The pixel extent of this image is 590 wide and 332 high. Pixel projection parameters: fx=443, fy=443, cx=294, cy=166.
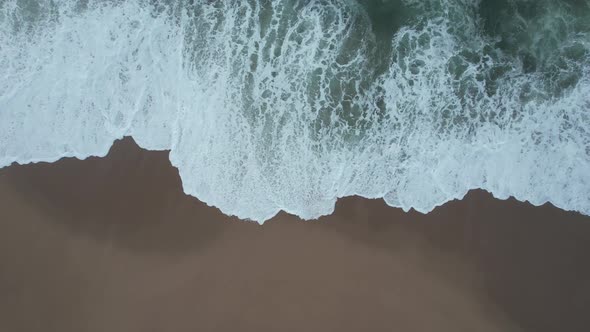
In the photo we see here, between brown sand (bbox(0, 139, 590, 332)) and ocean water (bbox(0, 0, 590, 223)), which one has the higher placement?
ocean water (bbox(0, 0, 590, 223))

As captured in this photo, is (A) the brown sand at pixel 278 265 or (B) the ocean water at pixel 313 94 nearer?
(A) the brown sand at pixel 278 265

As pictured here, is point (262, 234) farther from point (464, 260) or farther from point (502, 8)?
point (502, 8)

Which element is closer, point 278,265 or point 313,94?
point 278,265

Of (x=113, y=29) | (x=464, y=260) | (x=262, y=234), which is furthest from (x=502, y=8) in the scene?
(x=113, y=29)

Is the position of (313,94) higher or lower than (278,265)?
higher

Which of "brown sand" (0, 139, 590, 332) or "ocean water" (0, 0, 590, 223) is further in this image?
"ocean water" (0, 0, 590, 223)
